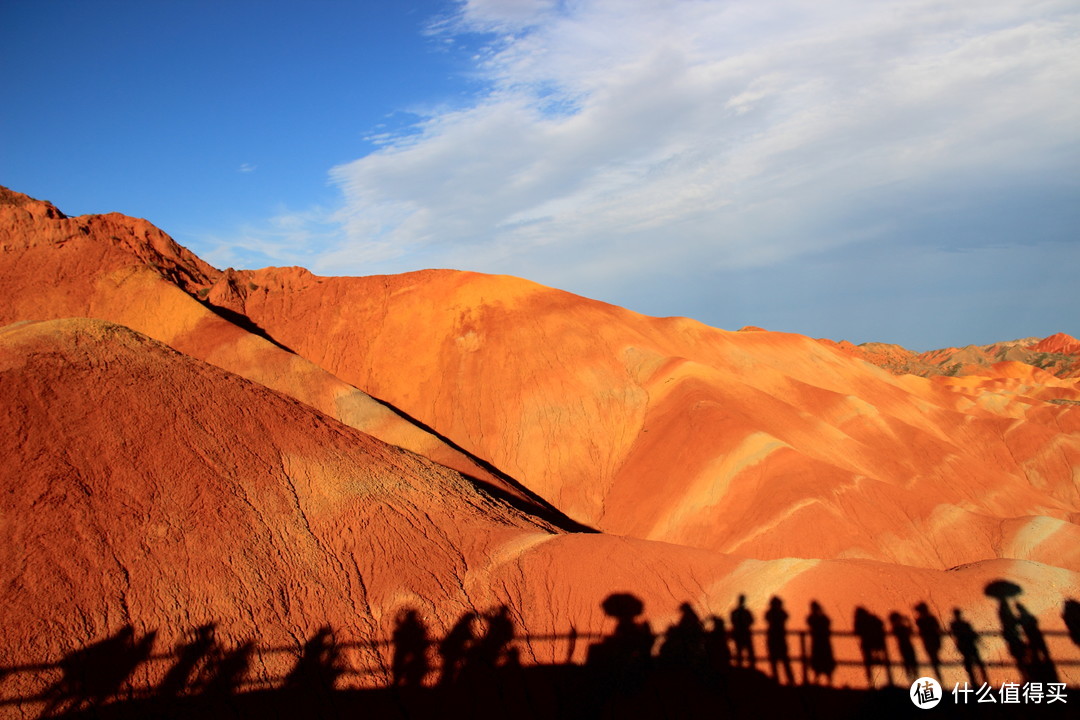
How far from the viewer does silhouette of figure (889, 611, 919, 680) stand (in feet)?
40.7

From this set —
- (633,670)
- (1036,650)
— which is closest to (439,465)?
(633,670)

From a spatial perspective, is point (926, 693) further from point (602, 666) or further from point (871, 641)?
point (602, 666)

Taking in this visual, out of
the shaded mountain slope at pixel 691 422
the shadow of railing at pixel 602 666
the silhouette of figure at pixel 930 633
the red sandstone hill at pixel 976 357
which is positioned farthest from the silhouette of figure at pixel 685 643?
the red sandstone hill at pixel 976 357

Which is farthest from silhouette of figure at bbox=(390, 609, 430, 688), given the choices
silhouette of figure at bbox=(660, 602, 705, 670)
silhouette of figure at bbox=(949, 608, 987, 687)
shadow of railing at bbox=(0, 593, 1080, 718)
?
silhouette of figure at bbox=(949, 608, 987, 687)

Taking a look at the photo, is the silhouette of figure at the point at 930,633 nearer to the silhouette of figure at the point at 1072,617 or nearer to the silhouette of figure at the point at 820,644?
the silhouette of figure at the point at 820,644

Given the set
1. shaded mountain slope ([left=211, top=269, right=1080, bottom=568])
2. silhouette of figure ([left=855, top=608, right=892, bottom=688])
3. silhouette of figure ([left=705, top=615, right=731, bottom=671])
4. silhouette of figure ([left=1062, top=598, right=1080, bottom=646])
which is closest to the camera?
silhouette of figure ([left=1062, top=598, right=1080, bottom=646])

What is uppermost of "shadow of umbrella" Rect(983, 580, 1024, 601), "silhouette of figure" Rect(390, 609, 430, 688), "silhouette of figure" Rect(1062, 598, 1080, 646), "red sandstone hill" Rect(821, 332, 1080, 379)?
"red sandstone hill" Rect(821, 332, 1080, 379)

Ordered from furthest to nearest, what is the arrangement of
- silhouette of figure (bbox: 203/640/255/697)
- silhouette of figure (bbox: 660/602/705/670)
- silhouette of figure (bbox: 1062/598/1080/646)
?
silhouette of figure (bbox: 660/602/705/670)
silhouette of figure (bbox: 1062/598/1080/646)
silhouette of figure (bbox: 203/640/255/697)

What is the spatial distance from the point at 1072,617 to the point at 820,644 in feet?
15.2

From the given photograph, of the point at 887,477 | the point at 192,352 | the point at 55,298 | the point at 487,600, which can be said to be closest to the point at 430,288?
the point at 192,352

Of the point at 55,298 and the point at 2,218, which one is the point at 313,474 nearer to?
the point at 55,298

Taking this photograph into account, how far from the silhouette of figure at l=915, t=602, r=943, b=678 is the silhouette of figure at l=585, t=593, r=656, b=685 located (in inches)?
199

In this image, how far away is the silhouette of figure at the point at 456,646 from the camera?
1254 centimetres

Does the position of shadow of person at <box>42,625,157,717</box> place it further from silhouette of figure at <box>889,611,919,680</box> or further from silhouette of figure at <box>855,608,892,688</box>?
silhouette of figure at <box>889,611,919,680</box>
